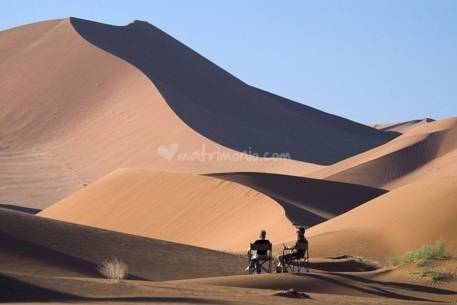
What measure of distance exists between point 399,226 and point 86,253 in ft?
34.0

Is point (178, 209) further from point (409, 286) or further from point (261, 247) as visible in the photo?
point (409, 286)

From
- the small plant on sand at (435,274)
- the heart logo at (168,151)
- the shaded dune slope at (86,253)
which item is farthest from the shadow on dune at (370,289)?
the heart logo at (168,151)

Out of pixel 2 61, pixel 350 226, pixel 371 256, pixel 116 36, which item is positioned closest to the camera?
pixel 371 256

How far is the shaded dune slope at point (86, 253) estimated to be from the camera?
71.8ft

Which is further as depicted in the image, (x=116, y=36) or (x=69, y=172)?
(x=116, y=36)

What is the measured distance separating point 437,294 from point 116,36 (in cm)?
8339

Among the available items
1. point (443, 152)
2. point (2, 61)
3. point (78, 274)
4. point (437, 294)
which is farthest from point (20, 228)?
point (2, 61)

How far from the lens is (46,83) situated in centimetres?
8900

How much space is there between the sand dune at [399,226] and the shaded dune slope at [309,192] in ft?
38.7

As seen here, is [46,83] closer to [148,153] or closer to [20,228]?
[148,153]

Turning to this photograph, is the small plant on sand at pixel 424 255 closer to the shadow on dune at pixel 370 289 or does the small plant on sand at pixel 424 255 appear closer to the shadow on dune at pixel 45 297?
the shadow on dune at pixel 370 289

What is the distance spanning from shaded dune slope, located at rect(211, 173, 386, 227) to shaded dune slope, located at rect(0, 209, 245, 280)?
19.9m

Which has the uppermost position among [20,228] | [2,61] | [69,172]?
[2,61]

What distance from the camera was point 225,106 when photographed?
96.1 m
